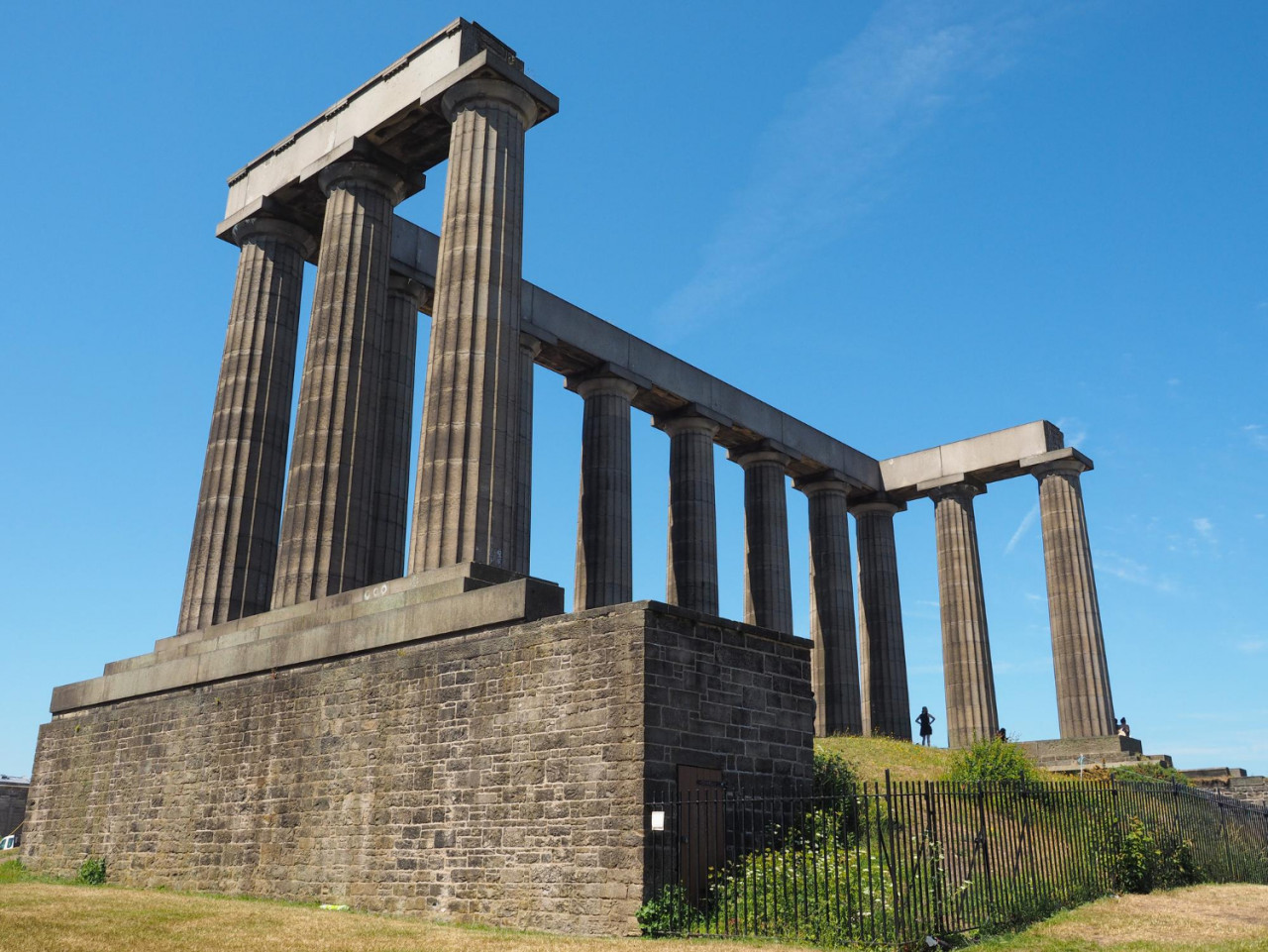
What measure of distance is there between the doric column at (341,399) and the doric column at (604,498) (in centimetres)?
1043

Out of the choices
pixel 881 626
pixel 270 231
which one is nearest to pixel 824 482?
pixel 881 626

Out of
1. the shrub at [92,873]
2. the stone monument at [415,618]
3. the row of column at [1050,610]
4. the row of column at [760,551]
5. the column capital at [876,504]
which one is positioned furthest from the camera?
the column capital at [876,504]

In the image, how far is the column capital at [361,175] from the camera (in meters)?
27.5

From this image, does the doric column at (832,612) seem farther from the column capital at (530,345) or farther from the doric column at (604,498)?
the column capital at (530,345)

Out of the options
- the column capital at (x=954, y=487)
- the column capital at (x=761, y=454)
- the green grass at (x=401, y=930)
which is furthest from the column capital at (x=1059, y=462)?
the green grass at (x=401, y=930)

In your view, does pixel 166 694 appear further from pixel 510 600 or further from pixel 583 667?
pixel 583 667

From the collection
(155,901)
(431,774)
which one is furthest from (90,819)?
(431,774)

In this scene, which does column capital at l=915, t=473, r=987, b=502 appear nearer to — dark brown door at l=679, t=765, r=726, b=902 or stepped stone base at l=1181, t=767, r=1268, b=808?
stepped stone base at l=1181, t=767, r=1268, b=808

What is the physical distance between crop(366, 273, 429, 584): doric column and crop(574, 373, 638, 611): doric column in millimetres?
7617

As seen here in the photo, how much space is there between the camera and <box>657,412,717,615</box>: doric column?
38.4m

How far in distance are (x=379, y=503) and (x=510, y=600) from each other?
11318 millimetres

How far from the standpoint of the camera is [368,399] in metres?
26.2

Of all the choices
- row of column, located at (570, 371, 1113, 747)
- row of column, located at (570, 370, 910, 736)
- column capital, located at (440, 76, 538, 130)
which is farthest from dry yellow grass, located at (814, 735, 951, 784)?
column capital, located at (440, 76, 538, 130)

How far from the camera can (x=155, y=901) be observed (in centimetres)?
1905
